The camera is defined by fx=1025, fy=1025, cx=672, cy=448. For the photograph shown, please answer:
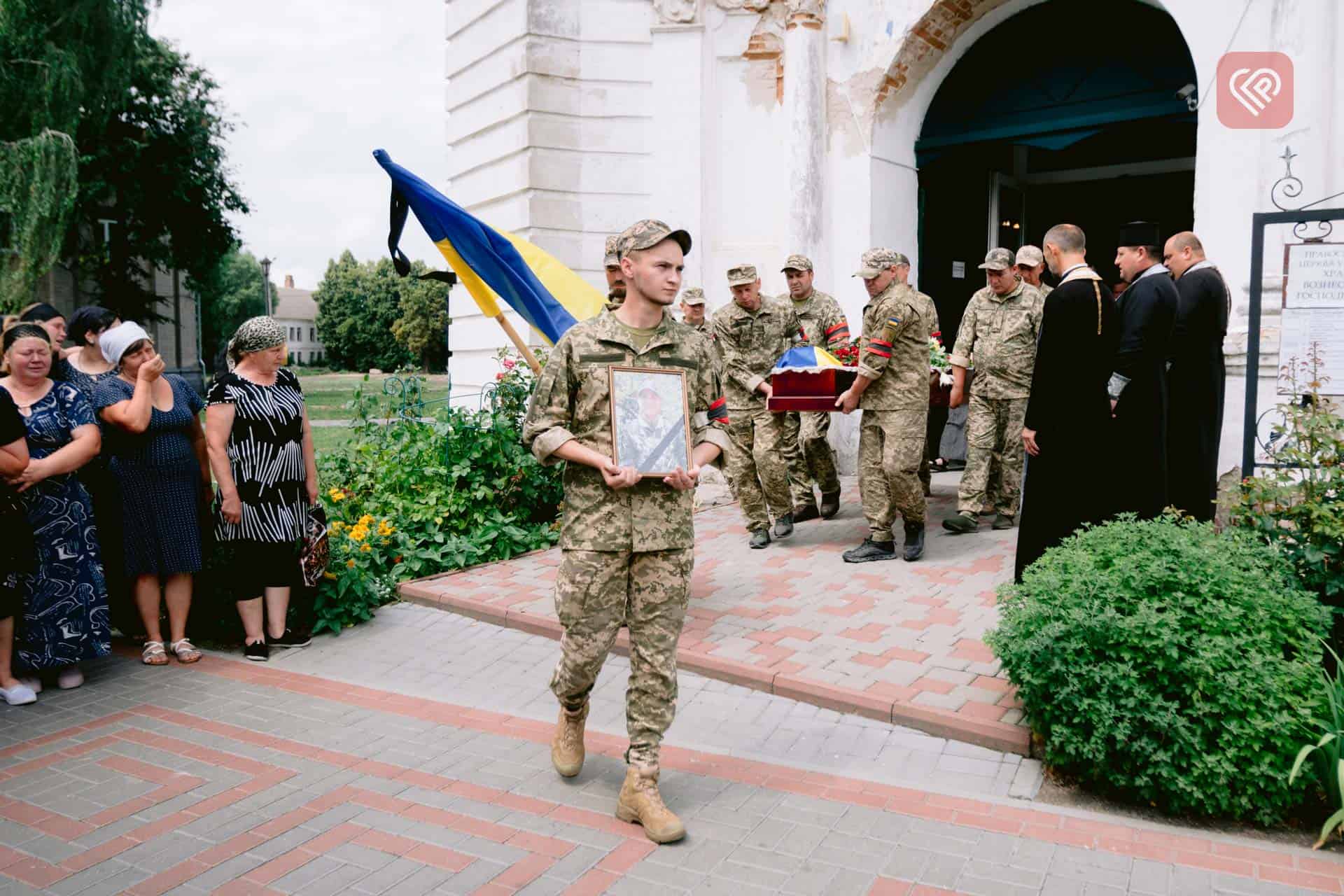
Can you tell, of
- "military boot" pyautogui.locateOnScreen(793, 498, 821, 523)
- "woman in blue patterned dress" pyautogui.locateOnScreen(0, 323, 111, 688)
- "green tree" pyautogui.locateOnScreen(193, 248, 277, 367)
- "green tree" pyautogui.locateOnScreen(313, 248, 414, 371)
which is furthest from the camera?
"green tree" pyautogui.locateOnScreen(313, 248, 414, 371)

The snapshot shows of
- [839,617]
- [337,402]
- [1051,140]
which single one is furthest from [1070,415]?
[337,402]

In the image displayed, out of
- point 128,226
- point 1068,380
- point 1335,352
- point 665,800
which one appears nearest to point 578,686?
point 665,800

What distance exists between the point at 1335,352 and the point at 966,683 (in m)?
2.71

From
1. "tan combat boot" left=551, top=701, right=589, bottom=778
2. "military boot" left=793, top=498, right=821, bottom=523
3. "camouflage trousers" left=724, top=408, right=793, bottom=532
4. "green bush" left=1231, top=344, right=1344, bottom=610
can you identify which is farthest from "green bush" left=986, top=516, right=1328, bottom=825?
"military boot" left=793, top=498, right=821, bottom=523

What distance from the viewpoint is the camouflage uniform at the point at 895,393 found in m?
7.25

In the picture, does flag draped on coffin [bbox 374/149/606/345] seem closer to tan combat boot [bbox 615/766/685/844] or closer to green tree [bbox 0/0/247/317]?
tan combat boot [bbox 615/766/685/844]

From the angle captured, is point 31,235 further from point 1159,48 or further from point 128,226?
point 1159,48

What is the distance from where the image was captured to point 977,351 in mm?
8773

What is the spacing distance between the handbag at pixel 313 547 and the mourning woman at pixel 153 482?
0.61 meters

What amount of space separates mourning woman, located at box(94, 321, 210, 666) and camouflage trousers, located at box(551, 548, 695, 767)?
3271 mm

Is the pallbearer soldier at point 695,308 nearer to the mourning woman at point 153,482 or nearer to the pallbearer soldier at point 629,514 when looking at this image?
the mourning woman at point 153,482

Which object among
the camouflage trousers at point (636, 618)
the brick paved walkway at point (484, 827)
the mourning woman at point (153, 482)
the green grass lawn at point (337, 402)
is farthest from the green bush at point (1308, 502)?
the green grass lawn at point (337, 402)

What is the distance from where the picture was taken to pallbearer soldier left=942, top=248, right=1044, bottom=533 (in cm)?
851

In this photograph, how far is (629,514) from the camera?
4.01 meters
